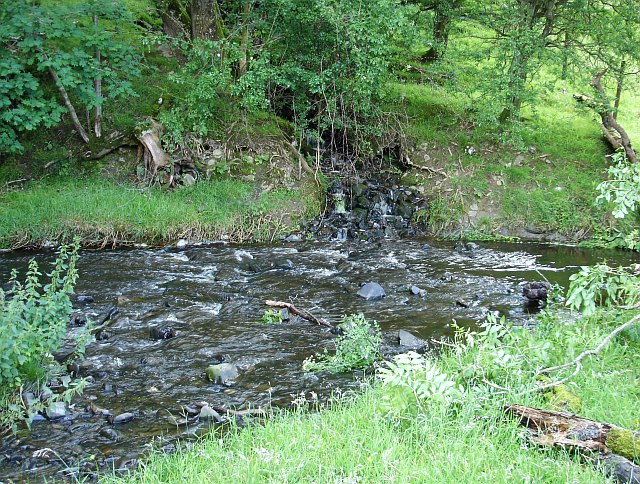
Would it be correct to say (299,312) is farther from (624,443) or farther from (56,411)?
(624,443)

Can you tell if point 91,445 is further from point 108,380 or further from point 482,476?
point 482,476

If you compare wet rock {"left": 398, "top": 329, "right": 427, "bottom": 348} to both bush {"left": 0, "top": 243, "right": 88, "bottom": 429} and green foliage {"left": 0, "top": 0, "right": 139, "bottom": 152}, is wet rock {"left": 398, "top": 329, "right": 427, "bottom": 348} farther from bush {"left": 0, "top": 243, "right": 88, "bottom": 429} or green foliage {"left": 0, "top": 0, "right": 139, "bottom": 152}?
green foliage {"left": 0, "top": 0, "right": 139, "bottom": 152}

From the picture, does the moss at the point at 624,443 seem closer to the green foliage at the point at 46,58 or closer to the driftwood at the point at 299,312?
the driftwood at the point at 299,312

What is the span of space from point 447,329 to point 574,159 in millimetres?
9857

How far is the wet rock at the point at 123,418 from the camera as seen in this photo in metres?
6.12

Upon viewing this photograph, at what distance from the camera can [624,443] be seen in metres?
4.34

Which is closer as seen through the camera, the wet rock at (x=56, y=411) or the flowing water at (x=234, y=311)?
the flowing water at (x=234, y=311)

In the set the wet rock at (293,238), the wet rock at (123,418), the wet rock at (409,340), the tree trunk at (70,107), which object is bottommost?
the wet rock at (293,238)

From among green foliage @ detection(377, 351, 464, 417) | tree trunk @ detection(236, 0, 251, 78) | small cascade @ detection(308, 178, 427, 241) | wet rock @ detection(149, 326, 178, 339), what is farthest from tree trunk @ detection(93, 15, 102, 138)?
green foliage @ detection(377, 351, 464, 417)

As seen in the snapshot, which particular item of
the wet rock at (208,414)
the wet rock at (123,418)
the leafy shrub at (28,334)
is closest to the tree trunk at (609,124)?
the wet rock at (208,414)

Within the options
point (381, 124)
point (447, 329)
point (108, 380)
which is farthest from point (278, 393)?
point (381, 124)

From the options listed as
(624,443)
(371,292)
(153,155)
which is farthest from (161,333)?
(153,155)

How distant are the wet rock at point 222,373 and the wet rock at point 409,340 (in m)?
2.29

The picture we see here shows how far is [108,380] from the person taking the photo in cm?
703
